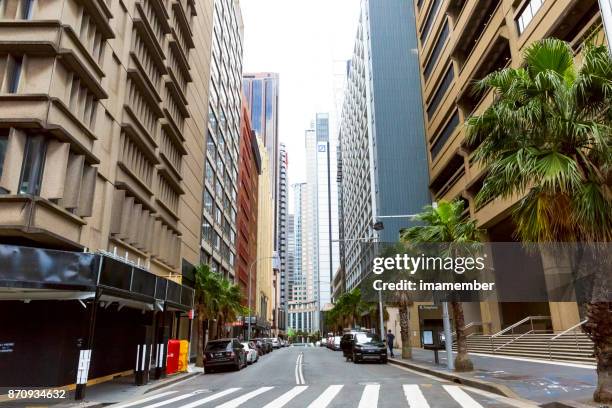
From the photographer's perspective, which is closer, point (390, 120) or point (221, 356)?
point (221, 356)

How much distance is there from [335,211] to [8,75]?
180 metres

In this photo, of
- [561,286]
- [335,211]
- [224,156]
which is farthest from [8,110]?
[335,211]

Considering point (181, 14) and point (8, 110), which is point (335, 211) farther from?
point (8, 110)

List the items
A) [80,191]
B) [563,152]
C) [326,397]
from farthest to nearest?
[80,191] → [326,397] → [563,152]

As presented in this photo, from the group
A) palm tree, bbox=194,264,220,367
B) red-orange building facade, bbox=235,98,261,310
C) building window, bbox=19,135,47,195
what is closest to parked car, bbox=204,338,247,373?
palm tree, bbox=194,264,220,367

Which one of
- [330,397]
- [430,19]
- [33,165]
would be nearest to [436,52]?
[430,19]

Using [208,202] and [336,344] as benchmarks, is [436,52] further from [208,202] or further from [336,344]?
[336,344]

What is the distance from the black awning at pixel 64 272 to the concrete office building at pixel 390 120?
140 ft

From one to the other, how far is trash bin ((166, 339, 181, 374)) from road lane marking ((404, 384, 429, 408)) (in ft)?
40.4

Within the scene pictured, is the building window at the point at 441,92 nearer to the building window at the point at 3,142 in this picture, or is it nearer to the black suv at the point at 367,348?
the black suv at the point at 367,348

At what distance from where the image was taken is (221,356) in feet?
82.8

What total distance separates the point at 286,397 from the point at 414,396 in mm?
3431

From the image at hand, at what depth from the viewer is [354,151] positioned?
318 ft

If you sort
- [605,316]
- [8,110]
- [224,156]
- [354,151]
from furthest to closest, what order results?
[354,151], [224,156], [8,110], [605,316]
